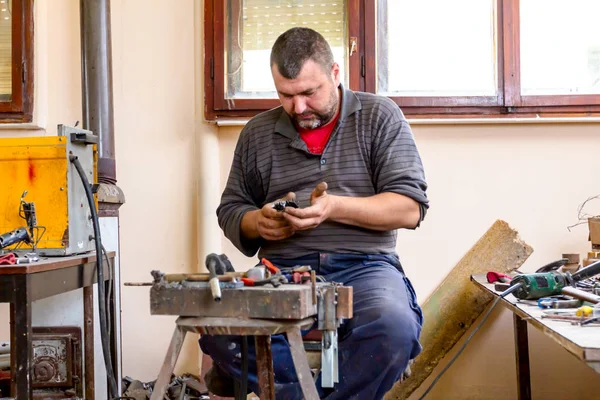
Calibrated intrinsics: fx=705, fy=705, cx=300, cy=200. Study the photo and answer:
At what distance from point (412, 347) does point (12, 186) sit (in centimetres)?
143

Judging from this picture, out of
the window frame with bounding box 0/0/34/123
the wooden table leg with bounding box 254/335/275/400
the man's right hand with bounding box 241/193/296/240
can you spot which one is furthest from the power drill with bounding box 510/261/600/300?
the window frame with bounding box 0/0/34/123

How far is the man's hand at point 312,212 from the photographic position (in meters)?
2.01

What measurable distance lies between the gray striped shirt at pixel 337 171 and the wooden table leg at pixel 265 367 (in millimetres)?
535

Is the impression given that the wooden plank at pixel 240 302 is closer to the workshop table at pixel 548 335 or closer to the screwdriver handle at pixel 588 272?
the workshop table at pixel 548 335

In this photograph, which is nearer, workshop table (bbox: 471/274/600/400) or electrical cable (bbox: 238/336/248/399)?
workshop table (bbox: 471/274/600/400)

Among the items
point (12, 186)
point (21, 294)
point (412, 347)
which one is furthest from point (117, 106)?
point (412, 347)

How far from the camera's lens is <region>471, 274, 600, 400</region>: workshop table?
1.32 meters

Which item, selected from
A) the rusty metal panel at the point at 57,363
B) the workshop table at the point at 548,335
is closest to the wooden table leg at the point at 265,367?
the workshop table at the point at 548,335

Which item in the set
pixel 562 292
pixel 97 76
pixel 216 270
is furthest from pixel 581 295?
pixel 97 76

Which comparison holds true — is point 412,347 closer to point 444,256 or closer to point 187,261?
point 444,256

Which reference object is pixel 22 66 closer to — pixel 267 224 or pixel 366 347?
pixel 267 224

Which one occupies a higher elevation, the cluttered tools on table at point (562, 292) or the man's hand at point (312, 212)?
the man's hand at point (312, 212)

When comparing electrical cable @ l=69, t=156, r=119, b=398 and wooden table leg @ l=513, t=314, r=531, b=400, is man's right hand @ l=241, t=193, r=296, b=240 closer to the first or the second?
electrical cable @ l=69, t=156, r=119, b=398

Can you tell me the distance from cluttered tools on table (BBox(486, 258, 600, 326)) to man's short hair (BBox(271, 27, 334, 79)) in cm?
93
